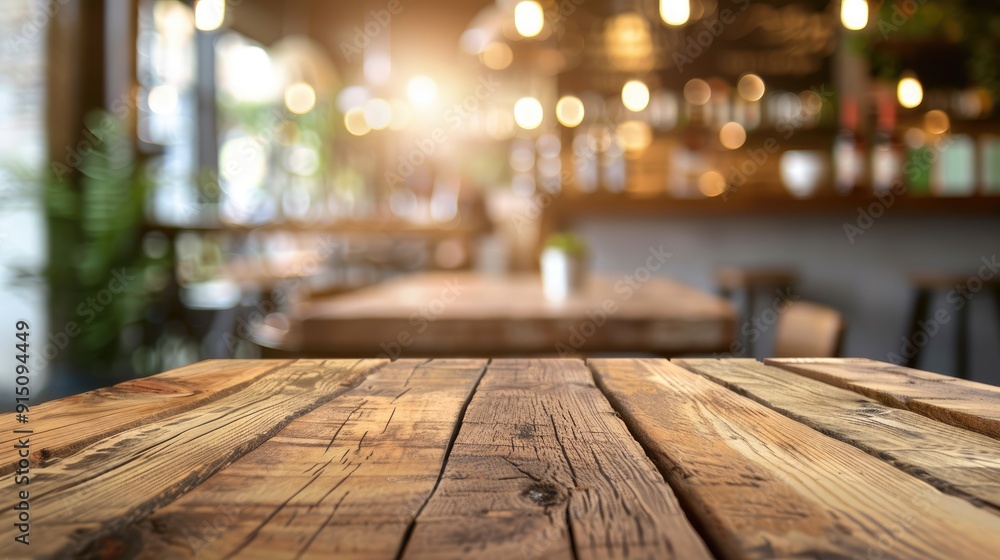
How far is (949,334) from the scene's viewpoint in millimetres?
3998

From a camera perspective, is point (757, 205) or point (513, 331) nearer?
point (513, 331)

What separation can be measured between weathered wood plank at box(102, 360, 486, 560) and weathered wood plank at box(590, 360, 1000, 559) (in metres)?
0.20

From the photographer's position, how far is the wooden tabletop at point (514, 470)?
16.8 inches

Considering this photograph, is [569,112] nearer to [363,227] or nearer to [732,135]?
[732,135]

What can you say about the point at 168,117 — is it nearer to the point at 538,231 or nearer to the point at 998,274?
the point at 538,231

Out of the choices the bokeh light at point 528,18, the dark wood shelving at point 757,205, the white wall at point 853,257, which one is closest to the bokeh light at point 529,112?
the white wall at point 853,257

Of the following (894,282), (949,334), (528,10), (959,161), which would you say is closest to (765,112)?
(959,161)

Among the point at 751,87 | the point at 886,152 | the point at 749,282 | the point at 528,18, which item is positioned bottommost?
the point at 749,282

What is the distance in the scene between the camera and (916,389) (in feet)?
2.86

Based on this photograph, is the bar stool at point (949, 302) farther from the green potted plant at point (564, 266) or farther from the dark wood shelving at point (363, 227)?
the dark wood shelving at point (363, 227)

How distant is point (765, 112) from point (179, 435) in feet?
19.2

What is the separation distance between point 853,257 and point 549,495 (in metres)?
4.28

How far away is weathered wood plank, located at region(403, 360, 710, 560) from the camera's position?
16.4 inches

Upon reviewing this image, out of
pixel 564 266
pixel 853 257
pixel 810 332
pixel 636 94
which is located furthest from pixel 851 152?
pixel 810 332
